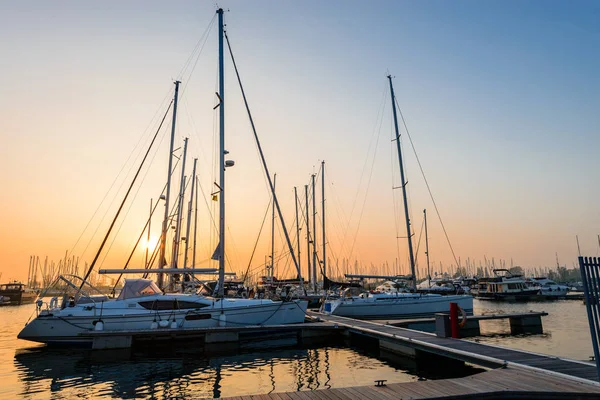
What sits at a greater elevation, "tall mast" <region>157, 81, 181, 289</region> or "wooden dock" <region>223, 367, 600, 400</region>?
"tall mast" <region>157, 81, 181, 289</region>

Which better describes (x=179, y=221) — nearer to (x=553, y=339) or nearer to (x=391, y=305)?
(x=391, y=305)

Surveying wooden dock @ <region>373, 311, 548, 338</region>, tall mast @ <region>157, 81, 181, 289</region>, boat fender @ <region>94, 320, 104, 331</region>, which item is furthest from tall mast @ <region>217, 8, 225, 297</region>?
wooden dock @ <region>373, 311, 548, 338</region>

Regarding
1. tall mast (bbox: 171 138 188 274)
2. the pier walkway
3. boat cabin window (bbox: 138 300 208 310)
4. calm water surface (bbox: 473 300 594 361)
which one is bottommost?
calm water surface (bbox: 473 300 594 361)

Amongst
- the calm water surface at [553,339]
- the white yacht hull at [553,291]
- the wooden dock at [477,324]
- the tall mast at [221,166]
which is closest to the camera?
the calm water surface at [553,339]

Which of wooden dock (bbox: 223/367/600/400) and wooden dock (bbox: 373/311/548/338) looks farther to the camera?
wooden dock (bbox: 373/311/548/338)

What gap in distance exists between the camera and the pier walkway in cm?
1130

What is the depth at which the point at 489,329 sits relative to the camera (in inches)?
1131

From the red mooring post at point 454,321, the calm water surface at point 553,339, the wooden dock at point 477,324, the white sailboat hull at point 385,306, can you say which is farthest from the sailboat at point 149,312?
the calm water surface at point 553,339

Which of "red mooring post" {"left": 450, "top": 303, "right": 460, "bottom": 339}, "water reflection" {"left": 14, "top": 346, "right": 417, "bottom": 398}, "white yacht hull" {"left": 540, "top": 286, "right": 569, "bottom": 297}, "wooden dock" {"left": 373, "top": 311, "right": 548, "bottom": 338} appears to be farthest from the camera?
"white yacht hull" {"left": 540, "top": 286, "right": 569, "bottom": 297}

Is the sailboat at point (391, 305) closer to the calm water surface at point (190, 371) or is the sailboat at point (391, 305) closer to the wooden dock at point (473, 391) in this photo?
the calm water surface at point (190, 371)

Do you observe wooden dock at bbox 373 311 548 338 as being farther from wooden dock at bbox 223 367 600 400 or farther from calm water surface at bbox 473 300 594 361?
wooden dock at bbox 223 367 600 400

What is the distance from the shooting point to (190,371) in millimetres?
16141

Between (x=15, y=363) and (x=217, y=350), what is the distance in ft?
28.2

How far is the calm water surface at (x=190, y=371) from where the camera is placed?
1344cm
